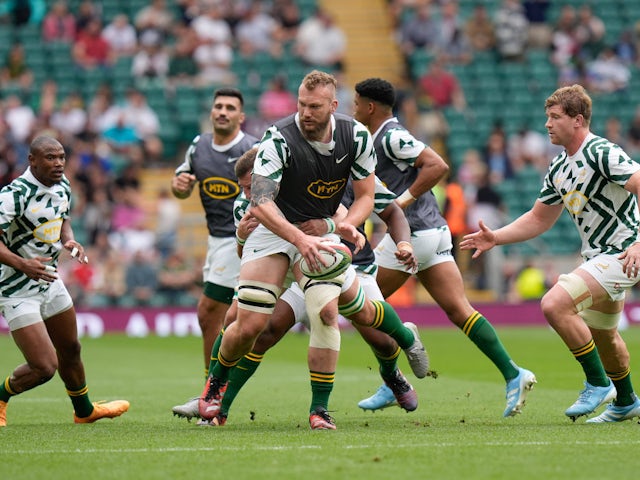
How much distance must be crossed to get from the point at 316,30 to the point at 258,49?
1.30 metres

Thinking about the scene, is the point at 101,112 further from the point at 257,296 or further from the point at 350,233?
the point at 350,233

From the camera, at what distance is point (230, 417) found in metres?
9.34

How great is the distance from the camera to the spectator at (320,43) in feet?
82.5

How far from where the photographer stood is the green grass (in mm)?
6297

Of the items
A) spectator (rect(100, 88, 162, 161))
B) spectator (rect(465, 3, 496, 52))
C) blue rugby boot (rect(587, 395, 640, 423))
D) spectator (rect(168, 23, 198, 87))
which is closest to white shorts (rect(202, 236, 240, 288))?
blue rugby boot (rect(587, 395, 640, 423))

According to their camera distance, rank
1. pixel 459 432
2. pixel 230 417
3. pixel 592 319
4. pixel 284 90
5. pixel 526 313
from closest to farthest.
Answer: pixel 459 432 → pixel 592 319 → pixel 230 417 → pixel 526 313 → pixel 284 90

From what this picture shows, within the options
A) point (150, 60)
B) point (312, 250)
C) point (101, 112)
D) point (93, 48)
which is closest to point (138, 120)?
point (101, 112)

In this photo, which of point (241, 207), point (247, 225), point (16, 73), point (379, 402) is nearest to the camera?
point (247, 225)

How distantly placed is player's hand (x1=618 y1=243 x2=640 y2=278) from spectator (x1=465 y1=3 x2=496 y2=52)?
1917cm

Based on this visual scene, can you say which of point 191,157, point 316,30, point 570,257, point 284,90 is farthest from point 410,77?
point 191,157

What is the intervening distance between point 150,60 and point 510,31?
8.12 metres

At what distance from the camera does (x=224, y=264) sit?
1043 cm

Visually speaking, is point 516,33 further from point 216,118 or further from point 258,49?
point 216,118

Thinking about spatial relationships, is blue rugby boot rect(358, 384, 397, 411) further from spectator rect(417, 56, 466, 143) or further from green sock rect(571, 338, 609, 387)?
spectator rect(417, 56, 466, 143)
